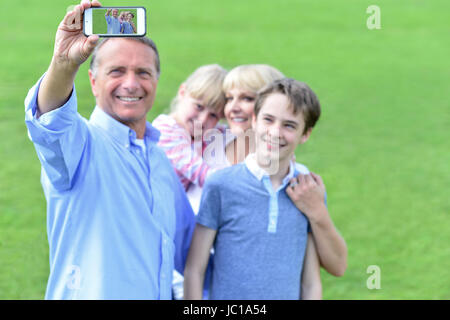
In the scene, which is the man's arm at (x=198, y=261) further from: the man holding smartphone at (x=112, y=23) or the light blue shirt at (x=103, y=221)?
the man holding smartphone at (x=112, y=23)

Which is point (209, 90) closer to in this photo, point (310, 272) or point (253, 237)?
point (253, 237)

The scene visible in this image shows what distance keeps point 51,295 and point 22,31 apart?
16.5m

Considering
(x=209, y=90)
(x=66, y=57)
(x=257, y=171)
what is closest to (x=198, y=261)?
(x=257, y=171)

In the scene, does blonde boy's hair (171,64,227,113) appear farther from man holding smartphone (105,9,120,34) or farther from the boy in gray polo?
man holding smartphone (105,9,120,34)

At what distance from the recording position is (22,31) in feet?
60.6

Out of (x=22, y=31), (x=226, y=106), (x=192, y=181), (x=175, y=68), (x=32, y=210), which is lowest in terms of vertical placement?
(x=32, y=210)

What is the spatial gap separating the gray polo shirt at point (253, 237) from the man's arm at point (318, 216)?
0.05m

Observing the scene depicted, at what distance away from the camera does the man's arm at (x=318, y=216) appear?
143 inches

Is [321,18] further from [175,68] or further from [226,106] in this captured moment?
[226,106]

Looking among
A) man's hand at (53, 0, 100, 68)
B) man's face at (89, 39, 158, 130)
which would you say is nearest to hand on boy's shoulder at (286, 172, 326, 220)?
man's face at (89, 39, 158, 130)

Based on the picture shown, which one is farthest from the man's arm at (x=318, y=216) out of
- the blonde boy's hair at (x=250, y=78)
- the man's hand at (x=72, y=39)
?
the man's hand at (x=72, y=39)

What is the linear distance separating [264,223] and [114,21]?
4.64 feet

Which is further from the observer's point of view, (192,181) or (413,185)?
(413,185)
